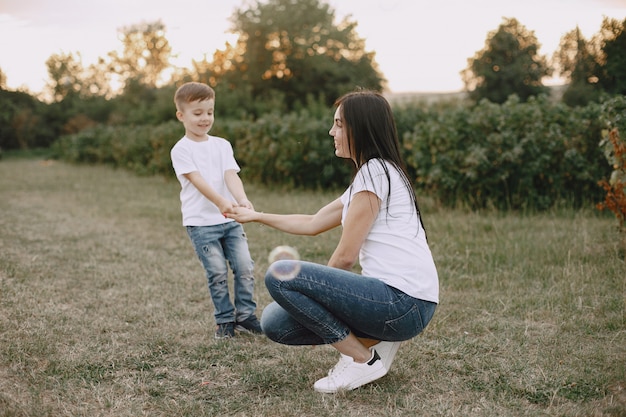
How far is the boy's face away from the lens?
392 cm

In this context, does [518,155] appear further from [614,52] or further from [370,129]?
[370,129]

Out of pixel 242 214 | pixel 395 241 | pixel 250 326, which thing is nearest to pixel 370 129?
pixel 395 241

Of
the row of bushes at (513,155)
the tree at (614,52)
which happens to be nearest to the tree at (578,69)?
the tree at (614,52)

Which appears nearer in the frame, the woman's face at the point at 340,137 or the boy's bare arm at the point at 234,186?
the woman's face at the point at 340,137

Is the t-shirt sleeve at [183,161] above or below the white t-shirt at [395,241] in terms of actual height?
above

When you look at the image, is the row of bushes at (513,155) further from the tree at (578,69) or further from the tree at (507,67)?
the tree at (507,67)

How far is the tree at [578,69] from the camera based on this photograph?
30.2ft

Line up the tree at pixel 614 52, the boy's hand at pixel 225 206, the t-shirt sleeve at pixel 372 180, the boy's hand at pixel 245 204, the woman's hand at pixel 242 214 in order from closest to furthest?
the t-shirt sleeve at pixel 372 180
the woman's hand at pixel 242 214
the boy's hand at pixel 225 206
the boy's hand at pixel 245 204
the tree at pixel 614 52

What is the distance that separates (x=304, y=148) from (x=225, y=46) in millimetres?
18977

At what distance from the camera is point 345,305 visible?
288 cm

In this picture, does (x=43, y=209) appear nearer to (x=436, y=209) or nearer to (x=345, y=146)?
(x=436, y=209)

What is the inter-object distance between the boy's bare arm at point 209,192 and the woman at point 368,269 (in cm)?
88

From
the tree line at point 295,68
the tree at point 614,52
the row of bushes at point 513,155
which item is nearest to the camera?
the tree at point 614,52

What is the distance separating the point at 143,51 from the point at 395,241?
192ft
